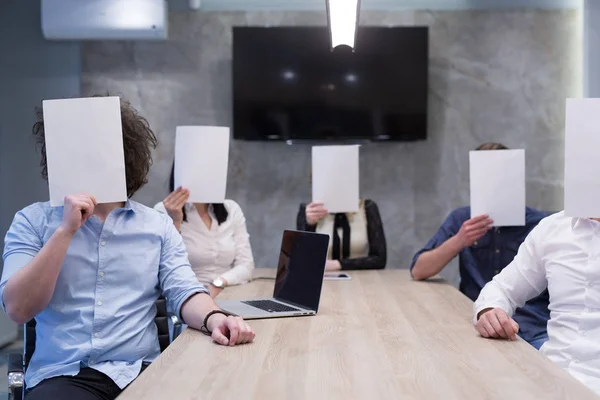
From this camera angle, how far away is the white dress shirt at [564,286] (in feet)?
6.44

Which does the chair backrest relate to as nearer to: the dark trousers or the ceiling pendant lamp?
the dark trousers

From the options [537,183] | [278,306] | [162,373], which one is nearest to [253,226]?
[537,183]

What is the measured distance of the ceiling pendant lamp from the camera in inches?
96.9

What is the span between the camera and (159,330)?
2.12 metres

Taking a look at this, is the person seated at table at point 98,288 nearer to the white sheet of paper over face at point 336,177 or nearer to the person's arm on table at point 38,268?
the person's arm on table at point 38,268

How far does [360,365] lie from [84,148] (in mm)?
908

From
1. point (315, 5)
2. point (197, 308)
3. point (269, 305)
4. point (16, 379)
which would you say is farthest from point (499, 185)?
point (315, 5)

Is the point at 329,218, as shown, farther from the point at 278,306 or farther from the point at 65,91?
the point at 65,91

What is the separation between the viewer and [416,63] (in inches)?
195

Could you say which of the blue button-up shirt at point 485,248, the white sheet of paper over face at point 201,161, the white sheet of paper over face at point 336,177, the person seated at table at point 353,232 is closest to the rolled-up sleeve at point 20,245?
the white sheet of paper over face at point 201,161

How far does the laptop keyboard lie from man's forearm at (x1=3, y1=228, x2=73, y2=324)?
0.77 m

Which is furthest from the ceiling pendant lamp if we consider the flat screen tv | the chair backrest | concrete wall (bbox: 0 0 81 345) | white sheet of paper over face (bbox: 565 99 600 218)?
concrete wall (bbox: 0 0 81 345)

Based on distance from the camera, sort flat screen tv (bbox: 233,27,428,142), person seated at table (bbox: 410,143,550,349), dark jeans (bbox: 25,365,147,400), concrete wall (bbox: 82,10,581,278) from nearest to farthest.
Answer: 1. dark jeans (bbox: 25,365,147,400)
2. person seated at table (bbox: 410,143,550,349)
3. flat screen tv (bbox: 233,27,428,142)
4. concrete wall (bbox: 82,10,581,278)

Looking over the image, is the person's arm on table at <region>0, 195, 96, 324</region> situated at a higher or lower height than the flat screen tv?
lower
